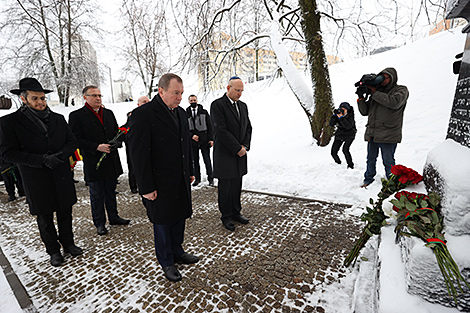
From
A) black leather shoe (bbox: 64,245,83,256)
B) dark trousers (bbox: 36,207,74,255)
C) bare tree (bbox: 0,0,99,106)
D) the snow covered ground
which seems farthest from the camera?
bare tree (bbox: 0,0,99,106)

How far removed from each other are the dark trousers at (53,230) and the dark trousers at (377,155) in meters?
5.05

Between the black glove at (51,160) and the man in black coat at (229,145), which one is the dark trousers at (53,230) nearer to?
the black glove at (51,160)

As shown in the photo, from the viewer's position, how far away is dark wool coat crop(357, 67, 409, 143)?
Answer: 3881 mm

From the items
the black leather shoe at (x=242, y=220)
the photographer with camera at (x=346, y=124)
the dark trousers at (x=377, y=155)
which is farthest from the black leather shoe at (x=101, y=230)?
the photographer with camera at (x=346, y=124)

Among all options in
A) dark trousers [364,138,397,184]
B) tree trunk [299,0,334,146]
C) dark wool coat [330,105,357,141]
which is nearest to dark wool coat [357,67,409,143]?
dark trousers [364,138,397,184]

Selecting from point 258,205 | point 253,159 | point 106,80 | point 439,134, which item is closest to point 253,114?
point 253,159

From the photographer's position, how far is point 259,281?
245cm

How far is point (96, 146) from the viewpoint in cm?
353

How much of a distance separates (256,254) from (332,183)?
9.08 ft

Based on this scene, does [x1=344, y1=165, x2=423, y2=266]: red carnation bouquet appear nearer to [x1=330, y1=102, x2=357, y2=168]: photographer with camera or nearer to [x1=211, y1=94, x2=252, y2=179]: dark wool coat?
[x1=211, y1=94, x2=252, y2=179]: dark wool coat

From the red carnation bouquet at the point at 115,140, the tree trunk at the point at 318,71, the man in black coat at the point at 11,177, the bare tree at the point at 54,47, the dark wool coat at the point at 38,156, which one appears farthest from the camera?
the bare tree at the point at 54,47

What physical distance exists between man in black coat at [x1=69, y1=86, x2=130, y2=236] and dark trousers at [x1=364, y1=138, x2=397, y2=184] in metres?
4.55

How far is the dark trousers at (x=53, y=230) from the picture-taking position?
9.61 ft

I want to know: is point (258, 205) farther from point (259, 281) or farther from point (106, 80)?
point (106, 80)
